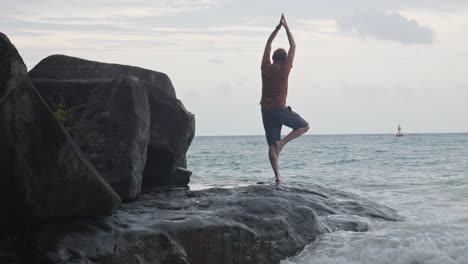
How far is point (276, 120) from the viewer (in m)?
8.49

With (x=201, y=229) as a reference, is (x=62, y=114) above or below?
above

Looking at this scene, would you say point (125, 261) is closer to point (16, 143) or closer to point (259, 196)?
point (16, 143)

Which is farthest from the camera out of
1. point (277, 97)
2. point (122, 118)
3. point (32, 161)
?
point (277, 97)

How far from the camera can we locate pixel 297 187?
817 centimetres

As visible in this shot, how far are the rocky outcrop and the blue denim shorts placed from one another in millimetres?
1101

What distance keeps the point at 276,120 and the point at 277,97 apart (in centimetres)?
31

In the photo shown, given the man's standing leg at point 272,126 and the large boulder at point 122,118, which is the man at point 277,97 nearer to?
the man's standing leg at point 272,126

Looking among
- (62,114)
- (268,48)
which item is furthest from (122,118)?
(268,48)

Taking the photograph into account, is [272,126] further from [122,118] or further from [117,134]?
[117,134]

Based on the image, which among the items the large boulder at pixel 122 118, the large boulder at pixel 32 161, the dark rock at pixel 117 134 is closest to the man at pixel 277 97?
the large boulder at pixel 122 118

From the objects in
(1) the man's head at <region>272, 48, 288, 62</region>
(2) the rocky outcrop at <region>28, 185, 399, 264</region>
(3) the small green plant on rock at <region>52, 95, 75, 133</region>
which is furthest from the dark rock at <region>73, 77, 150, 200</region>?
(1) the man's head at <region>272, 48, 288, 62</region>

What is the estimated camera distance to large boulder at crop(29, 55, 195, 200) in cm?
612

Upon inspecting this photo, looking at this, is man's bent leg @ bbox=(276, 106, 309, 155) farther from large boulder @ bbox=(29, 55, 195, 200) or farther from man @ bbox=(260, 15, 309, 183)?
large boulder @ bbox=(29, 55, 195, 200)

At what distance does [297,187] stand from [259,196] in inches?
57.1
